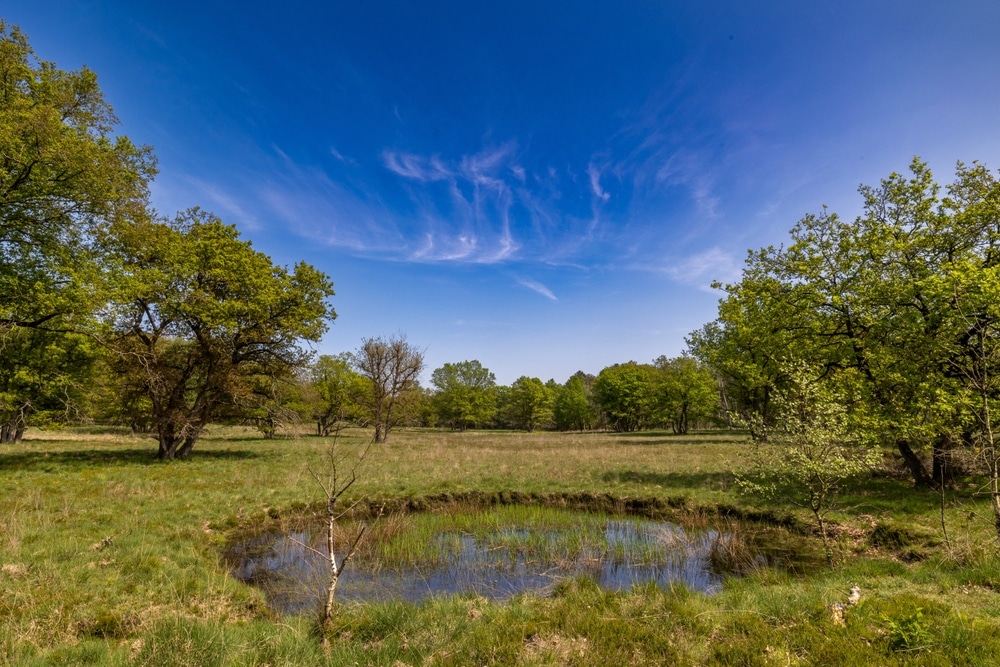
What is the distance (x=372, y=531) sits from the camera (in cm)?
1315

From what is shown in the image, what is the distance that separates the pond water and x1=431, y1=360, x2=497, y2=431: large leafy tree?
6684 cm

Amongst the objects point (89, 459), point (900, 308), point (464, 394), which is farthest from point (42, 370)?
point (464, 394)

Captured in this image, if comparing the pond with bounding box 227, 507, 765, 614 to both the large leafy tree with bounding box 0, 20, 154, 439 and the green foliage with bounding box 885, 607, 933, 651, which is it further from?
the large leafy tree with bounding box 0, 20, 154, 439

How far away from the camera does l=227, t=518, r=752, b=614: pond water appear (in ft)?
30.7

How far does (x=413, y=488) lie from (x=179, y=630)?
43.4ft

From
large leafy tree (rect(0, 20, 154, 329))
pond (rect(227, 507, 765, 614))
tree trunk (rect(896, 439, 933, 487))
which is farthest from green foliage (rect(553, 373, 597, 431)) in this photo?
large leafy tree (rect(0, 20, 154, 329))

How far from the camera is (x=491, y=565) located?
11.1 m

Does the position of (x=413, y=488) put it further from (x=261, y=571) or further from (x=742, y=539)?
(x=742, y=539)

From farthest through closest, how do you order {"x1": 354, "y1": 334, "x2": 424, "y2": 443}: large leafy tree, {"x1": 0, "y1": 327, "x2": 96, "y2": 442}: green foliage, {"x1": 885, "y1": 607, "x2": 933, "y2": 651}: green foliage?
{"x1": 354, "y1": 334, "x2": 424, "y2": 443}: large leafy tree → {"x1": 0, "y1": 327, "x2": 96, "y2": 442}: green foliage → {"x1": 885, "y1": 607, "x2": 933, "y2": 651}: green foliage

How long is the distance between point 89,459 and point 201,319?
960cm

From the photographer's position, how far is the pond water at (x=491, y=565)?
368 inches

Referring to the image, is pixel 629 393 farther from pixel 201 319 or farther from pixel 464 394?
pixel 201 319

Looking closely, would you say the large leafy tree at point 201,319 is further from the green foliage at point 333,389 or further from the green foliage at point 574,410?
the green foliage at point 574,410

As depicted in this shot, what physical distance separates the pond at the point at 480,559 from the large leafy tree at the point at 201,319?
1522 centimetres
